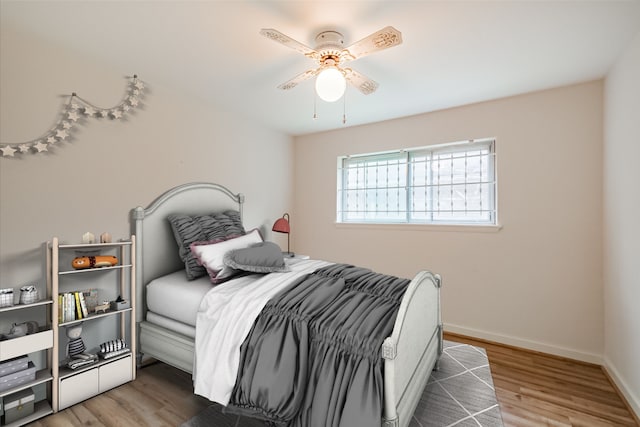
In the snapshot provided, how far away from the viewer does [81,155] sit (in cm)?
220

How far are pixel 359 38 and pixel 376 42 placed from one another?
36 cm

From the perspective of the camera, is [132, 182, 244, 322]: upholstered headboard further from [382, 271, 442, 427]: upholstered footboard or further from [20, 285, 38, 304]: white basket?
[382, 271, 442, 427]: upholstered footboard

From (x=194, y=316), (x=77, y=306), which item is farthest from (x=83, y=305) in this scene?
(x=194, y=316)

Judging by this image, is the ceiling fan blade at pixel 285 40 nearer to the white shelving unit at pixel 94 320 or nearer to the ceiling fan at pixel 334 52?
the ceiling fan at pixel 334 52

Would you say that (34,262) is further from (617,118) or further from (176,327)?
(617,118)

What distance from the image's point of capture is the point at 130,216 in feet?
8.10

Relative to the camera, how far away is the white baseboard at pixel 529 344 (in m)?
2.56

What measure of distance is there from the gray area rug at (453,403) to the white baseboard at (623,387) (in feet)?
2.62

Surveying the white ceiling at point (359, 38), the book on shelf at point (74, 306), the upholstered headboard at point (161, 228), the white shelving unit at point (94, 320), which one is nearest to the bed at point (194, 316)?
the upholstered headboard at point (161, 228)

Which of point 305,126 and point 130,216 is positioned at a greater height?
point 305,126

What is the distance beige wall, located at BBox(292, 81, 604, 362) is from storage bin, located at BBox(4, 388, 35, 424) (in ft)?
10.2

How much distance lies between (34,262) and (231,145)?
6.53 ft

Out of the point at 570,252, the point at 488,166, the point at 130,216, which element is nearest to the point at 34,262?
the point at 130,216

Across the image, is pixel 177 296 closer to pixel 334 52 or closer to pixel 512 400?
pixel 334 52
